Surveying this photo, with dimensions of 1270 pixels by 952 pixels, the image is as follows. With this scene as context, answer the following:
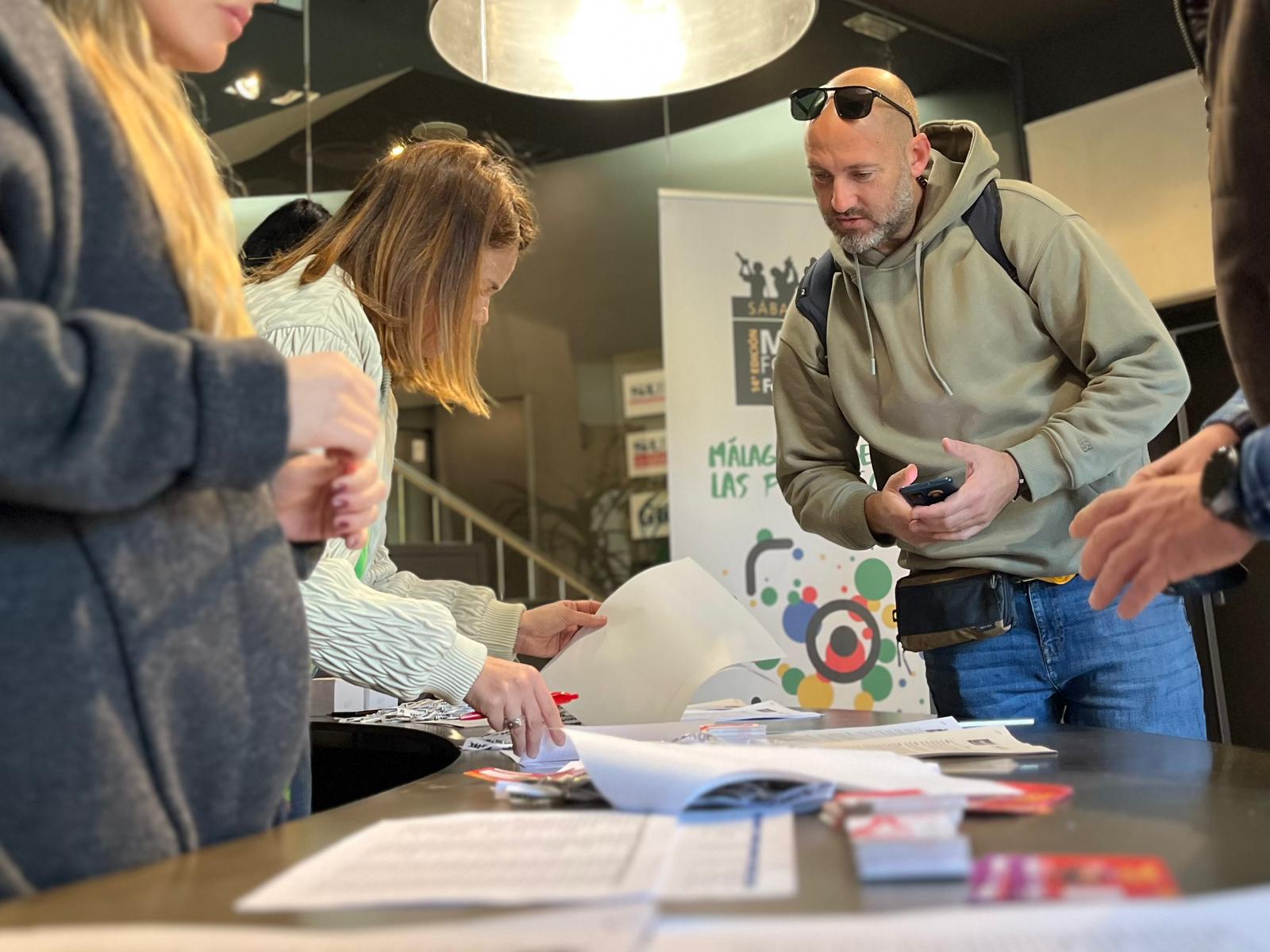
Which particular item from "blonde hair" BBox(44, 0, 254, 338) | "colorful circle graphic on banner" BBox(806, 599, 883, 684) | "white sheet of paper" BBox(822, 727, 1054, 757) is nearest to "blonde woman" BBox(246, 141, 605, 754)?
"white sheet of paper" BBox(822, 727, 1054, 757)

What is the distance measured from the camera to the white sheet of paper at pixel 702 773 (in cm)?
78

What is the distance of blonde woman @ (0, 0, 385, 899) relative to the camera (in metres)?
0.68

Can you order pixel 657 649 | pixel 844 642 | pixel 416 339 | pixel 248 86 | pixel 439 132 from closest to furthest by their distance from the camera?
pixel 657 649
pixel 416 339
pixel 439 132
pixel 844 642
pixel 248 86

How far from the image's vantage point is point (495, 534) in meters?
4.75

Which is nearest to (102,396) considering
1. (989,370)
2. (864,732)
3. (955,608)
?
(864,732)

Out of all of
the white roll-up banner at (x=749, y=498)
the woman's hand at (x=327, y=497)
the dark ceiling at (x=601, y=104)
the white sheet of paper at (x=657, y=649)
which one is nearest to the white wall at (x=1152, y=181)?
the dark ceiling at (x=601, y=104)

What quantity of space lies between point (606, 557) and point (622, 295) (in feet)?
3.69

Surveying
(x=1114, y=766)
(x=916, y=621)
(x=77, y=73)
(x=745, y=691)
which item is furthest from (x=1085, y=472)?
(x=745, y=691)

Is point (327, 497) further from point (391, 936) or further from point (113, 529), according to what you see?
point (391, 936)

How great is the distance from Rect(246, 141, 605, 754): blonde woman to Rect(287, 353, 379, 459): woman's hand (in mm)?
520

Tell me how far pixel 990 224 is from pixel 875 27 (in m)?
3.29

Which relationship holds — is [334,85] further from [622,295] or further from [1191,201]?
[1191,201]

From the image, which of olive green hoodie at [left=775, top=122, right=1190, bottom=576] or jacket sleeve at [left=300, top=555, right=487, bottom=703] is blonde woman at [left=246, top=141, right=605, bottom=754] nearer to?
jacket sleeve at [left=300, top=555, right=487, bottom=703]

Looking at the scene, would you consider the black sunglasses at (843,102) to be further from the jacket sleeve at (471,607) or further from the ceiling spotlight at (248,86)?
the ceiling spotlight at (248,86)
